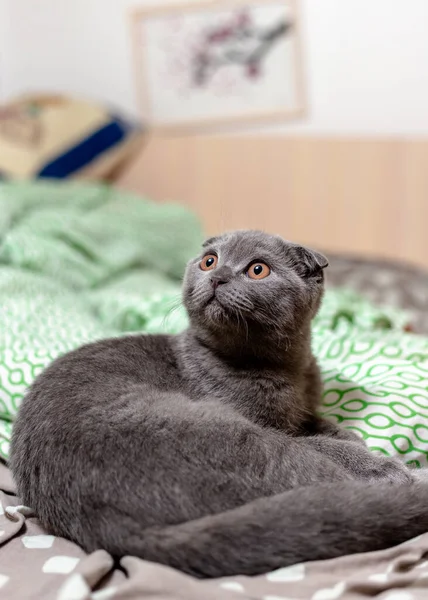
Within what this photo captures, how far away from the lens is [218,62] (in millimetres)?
3010

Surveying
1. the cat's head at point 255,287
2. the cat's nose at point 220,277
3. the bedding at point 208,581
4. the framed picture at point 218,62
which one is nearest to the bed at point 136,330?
the bedding at point 208,581

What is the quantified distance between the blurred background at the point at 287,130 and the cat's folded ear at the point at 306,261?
6.33 ft

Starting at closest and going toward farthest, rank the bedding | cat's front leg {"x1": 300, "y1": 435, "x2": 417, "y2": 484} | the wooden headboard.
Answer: the bedding → cat's front leg {"x1": 300, "y1": 435, "x2": 417, "y2": 484} → the wooden headboard

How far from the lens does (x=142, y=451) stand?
890 millimetres

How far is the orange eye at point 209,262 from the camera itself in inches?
44.0

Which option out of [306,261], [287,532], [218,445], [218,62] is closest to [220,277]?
[306,261]

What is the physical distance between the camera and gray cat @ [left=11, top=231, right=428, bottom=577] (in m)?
0.83

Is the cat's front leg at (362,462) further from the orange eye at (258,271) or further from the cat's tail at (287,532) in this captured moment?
the orange eye at (258,271)

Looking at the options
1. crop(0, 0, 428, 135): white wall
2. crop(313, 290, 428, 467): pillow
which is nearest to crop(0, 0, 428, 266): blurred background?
crop(0, 0, 428, 135): white wall

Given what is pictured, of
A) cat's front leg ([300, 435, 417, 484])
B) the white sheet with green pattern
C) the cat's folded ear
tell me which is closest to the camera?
cat's front leg ([300, 435, 417, 484])

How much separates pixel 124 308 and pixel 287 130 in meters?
1.69

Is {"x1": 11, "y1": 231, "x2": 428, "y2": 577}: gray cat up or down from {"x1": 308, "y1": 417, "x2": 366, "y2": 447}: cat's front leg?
up

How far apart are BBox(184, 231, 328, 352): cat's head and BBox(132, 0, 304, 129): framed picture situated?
2029mm

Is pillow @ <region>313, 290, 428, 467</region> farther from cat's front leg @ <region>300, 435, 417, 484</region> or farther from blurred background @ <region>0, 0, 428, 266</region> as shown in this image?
blurred background @ <region>0, 0, 428, 266</region>
